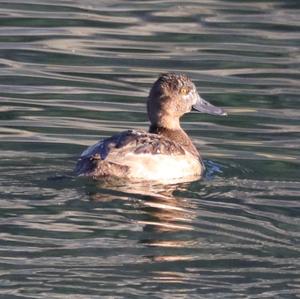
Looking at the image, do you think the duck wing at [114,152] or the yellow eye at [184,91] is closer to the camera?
the duck wing at [114,152]

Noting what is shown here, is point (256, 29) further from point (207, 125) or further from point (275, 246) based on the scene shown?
point (275, 246)

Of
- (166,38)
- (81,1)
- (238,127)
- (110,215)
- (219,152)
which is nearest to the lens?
(110,215)

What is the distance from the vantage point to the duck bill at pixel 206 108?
1427 centimetres

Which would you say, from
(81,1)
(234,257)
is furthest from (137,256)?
(81,1)

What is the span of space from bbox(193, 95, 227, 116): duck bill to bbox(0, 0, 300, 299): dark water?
0.24m

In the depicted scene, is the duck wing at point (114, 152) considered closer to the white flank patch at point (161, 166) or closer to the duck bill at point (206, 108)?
the white flank patch at point (161, 166)

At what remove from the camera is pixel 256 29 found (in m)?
19.3

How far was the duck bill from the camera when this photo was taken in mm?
14273

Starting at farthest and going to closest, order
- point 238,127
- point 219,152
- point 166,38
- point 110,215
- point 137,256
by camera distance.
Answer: point 166,38
point 238,127
point 219,152
point 110,215
point 137,256

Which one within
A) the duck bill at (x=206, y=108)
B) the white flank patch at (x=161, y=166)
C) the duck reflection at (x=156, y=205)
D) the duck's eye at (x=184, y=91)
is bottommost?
the duck reflection at (x=156, y=205)

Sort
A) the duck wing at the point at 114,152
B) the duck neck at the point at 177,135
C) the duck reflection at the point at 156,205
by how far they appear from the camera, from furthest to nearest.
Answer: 1. the duck neck at the point at 177,135
2. the duck wing at the point at 114,152
3. the duck reflection at the point at 156,205

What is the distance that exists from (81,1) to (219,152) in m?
7.32

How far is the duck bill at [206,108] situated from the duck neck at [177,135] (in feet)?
1.13

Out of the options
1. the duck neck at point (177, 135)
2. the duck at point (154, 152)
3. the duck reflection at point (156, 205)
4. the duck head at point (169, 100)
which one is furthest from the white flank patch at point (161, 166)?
the duck head at point (169, 100)
